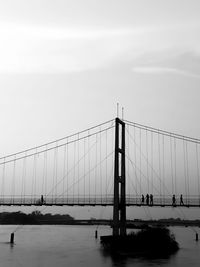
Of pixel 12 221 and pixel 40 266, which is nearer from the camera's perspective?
pixel 40 266

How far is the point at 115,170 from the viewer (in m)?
42.2

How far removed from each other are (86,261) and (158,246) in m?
10.2

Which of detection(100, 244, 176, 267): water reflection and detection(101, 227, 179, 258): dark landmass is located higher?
detection(101, 227, 179, 258): dark landmass

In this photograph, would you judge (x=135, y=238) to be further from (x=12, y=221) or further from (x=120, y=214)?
(x=12, y=221)

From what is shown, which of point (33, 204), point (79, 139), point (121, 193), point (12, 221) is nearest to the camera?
point (121, 193)

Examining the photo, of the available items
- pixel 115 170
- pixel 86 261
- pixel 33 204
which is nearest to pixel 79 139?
pixel 33 204

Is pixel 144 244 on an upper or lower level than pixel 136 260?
upper

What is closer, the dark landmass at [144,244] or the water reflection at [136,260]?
the water reflection at [136,260]

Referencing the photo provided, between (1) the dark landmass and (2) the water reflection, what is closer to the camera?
(2) the water reflection

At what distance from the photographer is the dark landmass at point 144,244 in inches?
1665

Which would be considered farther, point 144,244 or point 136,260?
point 144,244

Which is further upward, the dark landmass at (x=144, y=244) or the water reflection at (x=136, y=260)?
the dark landmass at (x=144, y=244)

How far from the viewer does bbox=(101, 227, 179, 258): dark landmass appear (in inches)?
1665

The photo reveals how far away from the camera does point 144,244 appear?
44.8 m
